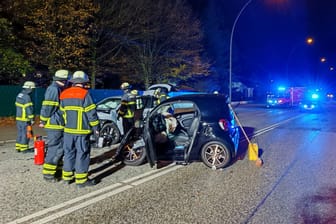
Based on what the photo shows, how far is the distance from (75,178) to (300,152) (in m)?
5.95

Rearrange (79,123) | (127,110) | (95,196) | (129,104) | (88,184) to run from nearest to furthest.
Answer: (95,196)
(79,123)
(88,184)
(127,110)
(129,104)

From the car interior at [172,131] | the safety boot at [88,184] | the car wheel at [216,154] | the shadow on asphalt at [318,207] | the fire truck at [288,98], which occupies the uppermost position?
the fire truck at [288,98]

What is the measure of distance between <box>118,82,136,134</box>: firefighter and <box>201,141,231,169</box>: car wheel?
10.9 ft

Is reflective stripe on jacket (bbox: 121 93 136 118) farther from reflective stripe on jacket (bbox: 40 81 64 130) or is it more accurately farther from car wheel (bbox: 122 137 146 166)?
reflective stripe on jacket (bbox: 40 81 64 130)

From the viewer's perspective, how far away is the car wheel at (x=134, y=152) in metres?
7.18

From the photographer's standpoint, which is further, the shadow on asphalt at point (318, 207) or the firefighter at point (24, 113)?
the firefighter at point (24, 113)

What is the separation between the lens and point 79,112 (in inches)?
221

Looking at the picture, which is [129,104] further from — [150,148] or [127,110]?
[150,148]

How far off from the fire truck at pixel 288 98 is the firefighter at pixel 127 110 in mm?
25860

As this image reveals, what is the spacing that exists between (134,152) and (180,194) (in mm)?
2238

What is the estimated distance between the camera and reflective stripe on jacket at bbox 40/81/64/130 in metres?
6.06

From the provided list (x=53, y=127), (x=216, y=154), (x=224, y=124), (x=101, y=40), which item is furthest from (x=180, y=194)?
(x=101, y=40)

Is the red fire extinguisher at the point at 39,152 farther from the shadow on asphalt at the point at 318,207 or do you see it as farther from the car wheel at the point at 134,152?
the shadow on asphalt at the point at 318,207

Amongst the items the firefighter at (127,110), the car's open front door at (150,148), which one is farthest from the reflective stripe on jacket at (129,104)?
the car's open front door at (150,148)
